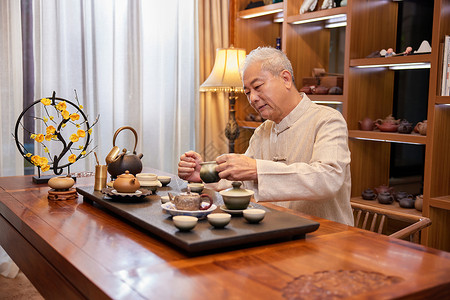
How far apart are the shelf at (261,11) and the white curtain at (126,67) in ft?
1.38

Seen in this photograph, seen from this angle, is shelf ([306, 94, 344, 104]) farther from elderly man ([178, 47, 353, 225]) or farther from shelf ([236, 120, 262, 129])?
elderly man ([178, 47, 353, 225])

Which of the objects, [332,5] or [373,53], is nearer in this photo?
[373,53]

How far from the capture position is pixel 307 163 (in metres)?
2.18

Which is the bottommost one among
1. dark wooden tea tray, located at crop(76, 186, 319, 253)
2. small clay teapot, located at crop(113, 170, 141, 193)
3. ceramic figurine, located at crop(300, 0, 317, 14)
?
dark wooden tea tray, located at crop(76, 186, 319, 253)

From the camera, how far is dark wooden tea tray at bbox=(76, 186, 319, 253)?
4.39 ft

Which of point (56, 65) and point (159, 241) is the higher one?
point (56, 65)

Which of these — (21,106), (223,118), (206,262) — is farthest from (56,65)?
(206,262)

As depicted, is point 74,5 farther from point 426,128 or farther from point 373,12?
point 426,128

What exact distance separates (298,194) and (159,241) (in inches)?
24.2

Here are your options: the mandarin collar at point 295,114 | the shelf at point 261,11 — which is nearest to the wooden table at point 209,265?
the mandarin collar at point 295,114

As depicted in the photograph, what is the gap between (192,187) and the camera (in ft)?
6.75

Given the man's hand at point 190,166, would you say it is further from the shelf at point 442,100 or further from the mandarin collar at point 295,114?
the shelf at point 442,100

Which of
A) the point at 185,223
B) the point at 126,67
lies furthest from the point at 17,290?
the point at 185,223

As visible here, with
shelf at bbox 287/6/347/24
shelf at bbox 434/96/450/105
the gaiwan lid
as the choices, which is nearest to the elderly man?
the gaiwan lid
